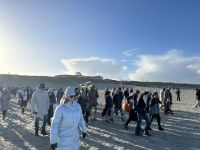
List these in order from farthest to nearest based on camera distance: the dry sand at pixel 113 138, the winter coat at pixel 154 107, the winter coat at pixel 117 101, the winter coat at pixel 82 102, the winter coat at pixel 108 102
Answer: the winter coat at pixel 117 101
the winter coat at pixel 108 102
the winter coat at pixel 82 102
the winter coat at pixel 154 107
the dry sand at pixel 113 138

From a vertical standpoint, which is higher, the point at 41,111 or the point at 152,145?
the point at 41,111

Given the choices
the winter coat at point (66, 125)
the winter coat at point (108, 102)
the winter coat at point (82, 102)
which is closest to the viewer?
the winter coat at point (66, 125)

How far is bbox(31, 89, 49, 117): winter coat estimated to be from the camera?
1466cm

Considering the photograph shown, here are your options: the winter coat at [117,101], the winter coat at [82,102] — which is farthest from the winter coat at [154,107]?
the winter coat at [117,101]

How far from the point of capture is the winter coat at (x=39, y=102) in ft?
48.1

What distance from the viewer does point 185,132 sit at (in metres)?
17.7

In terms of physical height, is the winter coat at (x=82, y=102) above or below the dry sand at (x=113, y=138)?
above

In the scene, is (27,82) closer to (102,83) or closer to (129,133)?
(102,83)

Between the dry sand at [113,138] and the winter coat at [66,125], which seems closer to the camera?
the winter coat at [66,125]

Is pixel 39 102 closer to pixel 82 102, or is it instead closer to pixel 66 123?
pixel 82 102

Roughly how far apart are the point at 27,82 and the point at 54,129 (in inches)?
3262

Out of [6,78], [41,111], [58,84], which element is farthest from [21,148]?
[6,78]

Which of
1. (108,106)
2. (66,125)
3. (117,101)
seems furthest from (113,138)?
(66,125)

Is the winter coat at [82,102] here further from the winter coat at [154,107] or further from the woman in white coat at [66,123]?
the woman in white coat at [66,123]
